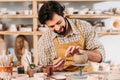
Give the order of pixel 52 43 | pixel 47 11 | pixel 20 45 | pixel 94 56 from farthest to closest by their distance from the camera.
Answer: pixel 20 45, pixel 52 43, pixel 94 56, pixel 47 11

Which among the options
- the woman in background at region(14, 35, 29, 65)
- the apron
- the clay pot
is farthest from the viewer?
the woman in background at region(14, 35, 29, 65)

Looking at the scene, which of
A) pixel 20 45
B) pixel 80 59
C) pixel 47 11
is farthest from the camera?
pixel 20 45

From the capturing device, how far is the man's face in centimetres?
272

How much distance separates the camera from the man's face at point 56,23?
8.94 ft

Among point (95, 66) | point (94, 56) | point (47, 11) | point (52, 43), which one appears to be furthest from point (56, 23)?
point (95, 66)

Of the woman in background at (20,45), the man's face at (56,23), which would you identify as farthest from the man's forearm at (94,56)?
the woman in background at (20,45)

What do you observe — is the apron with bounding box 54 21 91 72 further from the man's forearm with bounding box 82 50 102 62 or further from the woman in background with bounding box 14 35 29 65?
the woman in background with bounding box 14 35 29 65

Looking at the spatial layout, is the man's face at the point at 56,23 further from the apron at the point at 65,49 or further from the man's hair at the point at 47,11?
the apron at the point at 65,49

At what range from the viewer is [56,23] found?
2729 millimetres

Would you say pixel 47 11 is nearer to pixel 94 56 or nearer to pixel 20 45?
pixel 94 56

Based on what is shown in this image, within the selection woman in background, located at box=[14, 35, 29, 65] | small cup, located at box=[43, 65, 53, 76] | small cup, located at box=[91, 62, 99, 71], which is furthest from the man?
woman in background, located at box=[14, 35, 29, 65]

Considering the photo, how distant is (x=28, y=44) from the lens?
451 cm

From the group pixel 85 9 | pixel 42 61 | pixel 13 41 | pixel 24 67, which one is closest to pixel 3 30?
pixel 13 41

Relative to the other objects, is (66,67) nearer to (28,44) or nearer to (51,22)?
(51,22)
